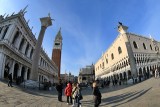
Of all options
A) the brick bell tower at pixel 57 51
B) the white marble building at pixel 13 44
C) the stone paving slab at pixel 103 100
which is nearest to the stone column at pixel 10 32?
the white marble building at pixel 13 44

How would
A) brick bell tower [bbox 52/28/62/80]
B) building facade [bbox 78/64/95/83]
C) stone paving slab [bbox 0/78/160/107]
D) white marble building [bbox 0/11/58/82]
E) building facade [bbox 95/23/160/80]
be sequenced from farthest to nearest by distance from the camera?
1. building facade [bbox 78/64/95/83]
2. brick bell tower [bbox 52/28/62/80]
3. building facade [bbox 95/23/160/80]
4. white marble building [bbox 0/11/58/82]
5. stone paving slab [bbox 0/78/160/107]

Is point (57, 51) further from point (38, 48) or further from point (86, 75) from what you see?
point (38, 48)

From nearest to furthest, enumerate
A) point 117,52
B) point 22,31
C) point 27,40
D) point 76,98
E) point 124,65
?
point 76,98 < point 22,31 < point 27,40 < point 124,65 < point 117,52

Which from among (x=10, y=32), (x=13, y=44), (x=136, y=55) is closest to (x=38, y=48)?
(x=10, y=32)

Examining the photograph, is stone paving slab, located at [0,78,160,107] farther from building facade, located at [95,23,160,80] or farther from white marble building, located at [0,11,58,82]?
building facade, located at [95,23,160,80]

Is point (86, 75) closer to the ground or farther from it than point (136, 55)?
closer to the ground

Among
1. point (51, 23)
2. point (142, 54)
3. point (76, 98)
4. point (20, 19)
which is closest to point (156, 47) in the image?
point (142, 54)

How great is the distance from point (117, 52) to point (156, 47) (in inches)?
543

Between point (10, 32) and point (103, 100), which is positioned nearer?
point (103, 100)

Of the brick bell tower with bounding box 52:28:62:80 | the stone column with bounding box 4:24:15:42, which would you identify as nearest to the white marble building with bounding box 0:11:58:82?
the stone column with bounding box 4:24:15:42

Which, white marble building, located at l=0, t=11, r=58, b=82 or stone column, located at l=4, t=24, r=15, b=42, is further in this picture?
stone column, located at l=4, t=24, r=15, b=42

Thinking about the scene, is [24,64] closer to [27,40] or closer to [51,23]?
[27,40]

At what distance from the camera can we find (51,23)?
2552 centimetres

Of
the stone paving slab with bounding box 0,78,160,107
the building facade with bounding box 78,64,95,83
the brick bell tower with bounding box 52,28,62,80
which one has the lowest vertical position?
the stone paving slab with bounding box 0,78,160,107
